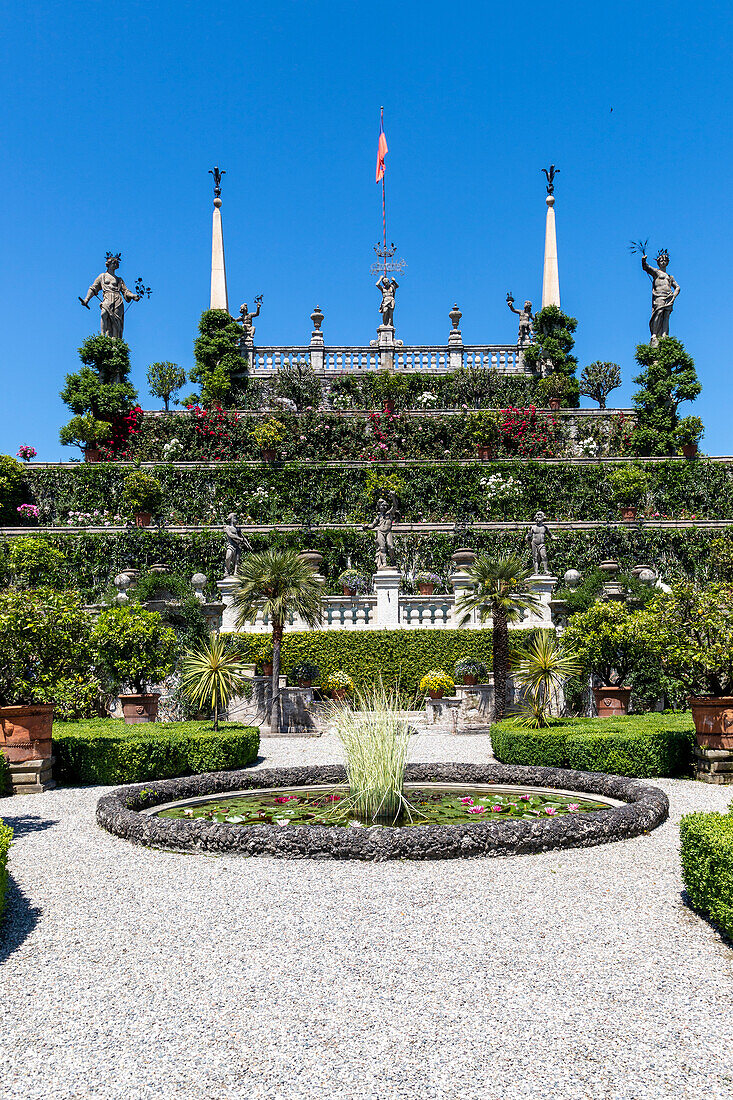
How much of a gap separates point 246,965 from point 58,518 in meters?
24.4

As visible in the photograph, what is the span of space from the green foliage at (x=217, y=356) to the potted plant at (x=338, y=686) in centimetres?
1778

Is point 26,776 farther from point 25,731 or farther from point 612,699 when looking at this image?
point 612,699

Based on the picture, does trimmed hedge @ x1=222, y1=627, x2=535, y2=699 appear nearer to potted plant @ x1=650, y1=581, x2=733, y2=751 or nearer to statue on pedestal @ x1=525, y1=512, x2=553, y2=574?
statue on pedestal @ x1=525, y1=512, x2=553, y2=574

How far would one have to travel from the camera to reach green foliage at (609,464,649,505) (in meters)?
26.0

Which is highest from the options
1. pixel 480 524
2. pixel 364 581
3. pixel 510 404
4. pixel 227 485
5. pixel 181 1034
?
pixel 510 404

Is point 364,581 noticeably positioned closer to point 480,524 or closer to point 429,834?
point 480,524

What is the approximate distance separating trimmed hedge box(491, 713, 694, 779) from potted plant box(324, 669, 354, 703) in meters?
7.10

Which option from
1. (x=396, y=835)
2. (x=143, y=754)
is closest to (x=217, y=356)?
(x=143, y=754)

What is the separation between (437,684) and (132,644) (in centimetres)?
690

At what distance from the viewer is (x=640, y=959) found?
→ 4.92 metres

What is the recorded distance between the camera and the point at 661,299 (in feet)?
109

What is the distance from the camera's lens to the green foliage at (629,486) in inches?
1023

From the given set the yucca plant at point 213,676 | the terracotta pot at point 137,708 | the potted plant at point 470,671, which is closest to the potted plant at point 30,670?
the yucca plant at point 213,676

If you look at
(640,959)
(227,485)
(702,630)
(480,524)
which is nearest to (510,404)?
(480,524)
